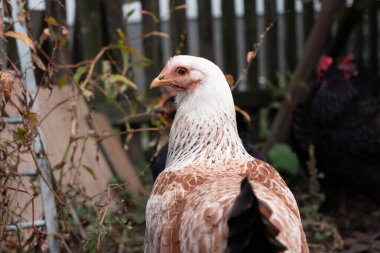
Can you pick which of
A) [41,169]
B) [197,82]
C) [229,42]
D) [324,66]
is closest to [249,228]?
[197,82]

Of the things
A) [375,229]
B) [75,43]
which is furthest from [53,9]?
[375,229]

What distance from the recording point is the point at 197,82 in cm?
273

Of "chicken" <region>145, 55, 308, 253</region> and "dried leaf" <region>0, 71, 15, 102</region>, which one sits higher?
"dried leaf" <region>0, 71, 15, 102</region>

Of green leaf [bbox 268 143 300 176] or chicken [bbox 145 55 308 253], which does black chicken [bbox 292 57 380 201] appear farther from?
chicken [bbox 145 55 308 253]

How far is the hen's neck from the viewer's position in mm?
2668

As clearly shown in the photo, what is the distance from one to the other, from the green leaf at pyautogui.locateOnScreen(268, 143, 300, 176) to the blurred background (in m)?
0.01

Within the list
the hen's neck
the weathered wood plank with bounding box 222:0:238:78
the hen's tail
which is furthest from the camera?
the weathered wood plank with bounding box 222:0:238:78

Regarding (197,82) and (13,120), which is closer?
(197,82)

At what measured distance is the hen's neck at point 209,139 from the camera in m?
2.67

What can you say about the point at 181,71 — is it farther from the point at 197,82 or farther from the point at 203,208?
the point at 203,208

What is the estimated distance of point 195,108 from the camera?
2.73 meters

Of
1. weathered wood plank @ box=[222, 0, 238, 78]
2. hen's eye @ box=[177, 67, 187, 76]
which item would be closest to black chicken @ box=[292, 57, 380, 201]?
weathered wood plank @ box=[222, 0, 238, 78]

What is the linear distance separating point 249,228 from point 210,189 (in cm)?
43

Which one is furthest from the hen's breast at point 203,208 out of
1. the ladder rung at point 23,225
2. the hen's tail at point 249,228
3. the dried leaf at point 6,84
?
the ladder rung at point 23,225
